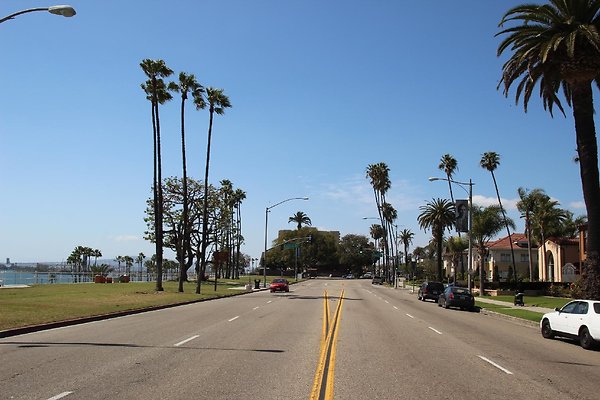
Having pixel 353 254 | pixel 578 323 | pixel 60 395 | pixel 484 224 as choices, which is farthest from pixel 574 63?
pixel 353 254

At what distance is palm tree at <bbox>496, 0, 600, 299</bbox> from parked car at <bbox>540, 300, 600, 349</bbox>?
7.51 metres

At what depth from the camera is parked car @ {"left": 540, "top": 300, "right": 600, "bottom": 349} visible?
16234 millimetres

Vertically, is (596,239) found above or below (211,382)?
above

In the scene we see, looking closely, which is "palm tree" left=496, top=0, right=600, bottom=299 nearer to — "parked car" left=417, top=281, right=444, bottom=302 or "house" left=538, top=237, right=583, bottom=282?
"parked car" left=417, top=281, right=444, bottom=302

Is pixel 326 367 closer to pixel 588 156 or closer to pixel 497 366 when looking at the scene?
pixel 497 366

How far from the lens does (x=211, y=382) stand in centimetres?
974

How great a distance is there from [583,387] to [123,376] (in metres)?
8.02

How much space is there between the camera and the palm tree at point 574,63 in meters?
25.2

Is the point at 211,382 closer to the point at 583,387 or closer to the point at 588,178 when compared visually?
the point at 583,387

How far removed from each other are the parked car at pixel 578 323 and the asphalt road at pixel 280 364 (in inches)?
13.2

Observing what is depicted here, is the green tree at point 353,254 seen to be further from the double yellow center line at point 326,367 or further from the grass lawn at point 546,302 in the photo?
the double yellow center line at point 326,367

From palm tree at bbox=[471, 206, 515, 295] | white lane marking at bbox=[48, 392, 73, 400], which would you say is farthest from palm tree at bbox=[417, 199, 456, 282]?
white lane marking at bbox=[48, 392, 73, 400]

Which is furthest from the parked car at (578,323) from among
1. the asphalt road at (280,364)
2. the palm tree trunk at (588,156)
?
the palm tree trunk at (588,156)


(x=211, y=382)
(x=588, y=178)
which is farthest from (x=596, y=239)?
(x=211, y=382)
